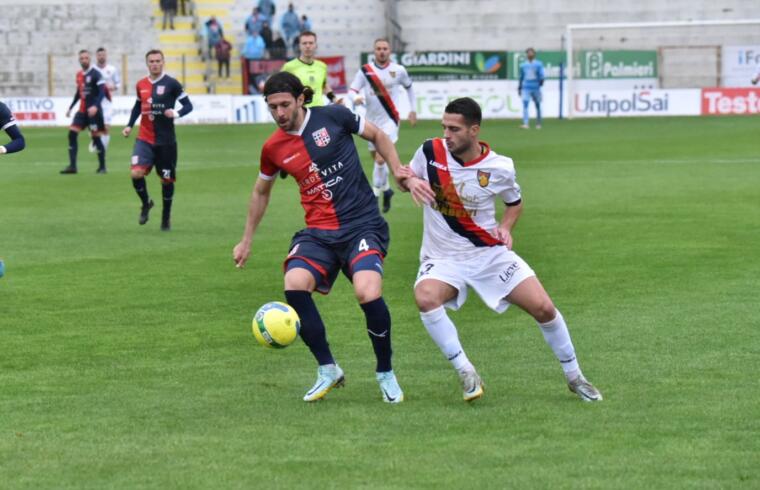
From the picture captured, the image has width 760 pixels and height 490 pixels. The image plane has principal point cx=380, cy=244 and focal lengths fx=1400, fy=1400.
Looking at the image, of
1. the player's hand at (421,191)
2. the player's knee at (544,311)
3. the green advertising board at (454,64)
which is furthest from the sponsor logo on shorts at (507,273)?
the green advertising board at (454,64)

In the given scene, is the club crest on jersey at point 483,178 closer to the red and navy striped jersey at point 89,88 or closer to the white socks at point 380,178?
the white socks at point 380,178

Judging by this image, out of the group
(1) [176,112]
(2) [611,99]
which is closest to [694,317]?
(1) [176,112]

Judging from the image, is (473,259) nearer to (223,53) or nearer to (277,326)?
(277,326)

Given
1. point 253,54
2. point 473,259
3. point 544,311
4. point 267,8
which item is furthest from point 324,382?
point 267,8

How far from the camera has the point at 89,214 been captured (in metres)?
20.3

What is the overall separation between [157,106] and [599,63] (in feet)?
112

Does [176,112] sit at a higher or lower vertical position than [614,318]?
higher

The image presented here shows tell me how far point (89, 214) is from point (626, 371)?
42.3 feet

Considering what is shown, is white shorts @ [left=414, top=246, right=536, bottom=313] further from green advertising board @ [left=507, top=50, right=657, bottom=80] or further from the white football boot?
green advertising board @ [left=507, top=50, right=657, bottom=80]

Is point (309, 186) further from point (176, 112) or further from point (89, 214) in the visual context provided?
point (89, 214)

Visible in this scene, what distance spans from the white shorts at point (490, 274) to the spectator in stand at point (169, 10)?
45.2 metres

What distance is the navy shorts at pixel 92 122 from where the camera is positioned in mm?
28422

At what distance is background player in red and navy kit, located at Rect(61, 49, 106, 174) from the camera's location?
2805 centimetres

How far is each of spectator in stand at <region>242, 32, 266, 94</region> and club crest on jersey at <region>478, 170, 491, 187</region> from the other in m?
41.3
